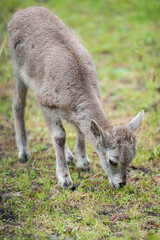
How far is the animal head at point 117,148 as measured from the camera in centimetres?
541

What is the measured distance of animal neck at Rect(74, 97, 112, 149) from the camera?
19.5 feet

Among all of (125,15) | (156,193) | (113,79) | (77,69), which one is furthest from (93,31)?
(156,193)

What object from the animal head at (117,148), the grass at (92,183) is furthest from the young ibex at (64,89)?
the grass at (92,183)

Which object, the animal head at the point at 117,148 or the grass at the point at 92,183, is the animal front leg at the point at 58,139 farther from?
the animal head at the point at 117,148

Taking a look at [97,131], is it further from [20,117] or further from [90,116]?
[20,117]

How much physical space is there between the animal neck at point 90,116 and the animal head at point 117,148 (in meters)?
0.29

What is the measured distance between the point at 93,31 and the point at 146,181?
8902mm

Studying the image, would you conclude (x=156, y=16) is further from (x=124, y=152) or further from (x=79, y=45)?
(x=124, y=152)

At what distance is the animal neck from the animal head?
0.29m

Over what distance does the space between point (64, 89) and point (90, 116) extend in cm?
67

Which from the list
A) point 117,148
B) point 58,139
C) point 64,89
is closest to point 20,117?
point 58,139

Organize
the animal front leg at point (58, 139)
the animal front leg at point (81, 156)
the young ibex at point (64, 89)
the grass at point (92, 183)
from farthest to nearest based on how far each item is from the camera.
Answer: the animal front leg at point (81, 156) < the animal front leg at point (58, 139) < the young ibex at point (64, 89) < the grass at point (92, 183)

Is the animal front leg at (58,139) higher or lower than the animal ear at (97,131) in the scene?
lower

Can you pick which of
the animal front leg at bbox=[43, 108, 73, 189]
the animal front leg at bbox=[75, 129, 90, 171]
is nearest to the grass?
the animal front leg at bbox=[75, 129, 90, 171]
